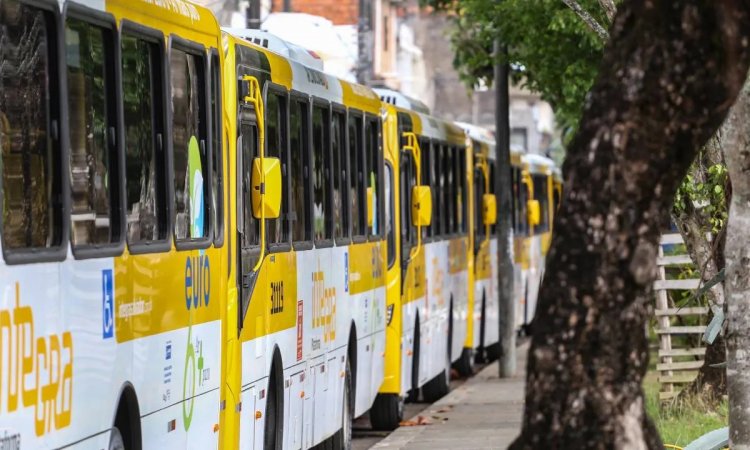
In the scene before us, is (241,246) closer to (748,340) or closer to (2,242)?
(748,340)

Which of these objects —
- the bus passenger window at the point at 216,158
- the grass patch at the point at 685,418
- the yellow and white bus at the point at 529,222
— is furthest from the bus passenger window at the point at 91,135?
the yellow and white bus at the point at 529,222

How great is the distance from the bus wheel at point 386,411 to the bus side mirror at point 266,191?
22.7 ft

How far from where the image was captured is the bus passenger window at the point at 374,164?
16.5 meters

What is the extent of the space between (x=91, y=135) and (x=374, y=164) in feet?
29.5

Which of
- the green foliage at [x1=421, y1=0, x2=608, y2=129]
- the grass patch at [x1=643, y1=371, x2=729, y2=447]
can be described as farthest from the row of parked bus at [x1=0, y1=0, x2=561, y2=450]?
the green foliage at [x1=421, y1=0, x2=608, y2=129]

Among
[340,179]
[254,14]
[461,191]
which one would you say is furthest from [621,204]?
[254,14]

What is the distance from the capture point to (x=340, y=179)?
49.1 ft

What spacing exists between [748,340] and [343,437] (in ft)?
20.3

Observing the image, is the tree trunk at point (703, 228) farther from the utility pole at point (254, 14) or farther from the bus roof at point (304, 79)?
the utility pole at point (254, 14)

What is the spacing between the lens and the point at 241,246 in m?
11.0

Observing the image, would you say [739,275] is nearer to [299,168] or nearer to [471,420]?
[299,168]

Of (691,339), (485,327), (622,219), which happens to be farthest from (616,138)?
(485,327)

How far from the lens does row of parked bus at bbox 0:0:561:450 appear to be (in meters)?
7.25

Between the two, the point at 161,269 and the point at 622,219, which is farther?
the point at 161,269
